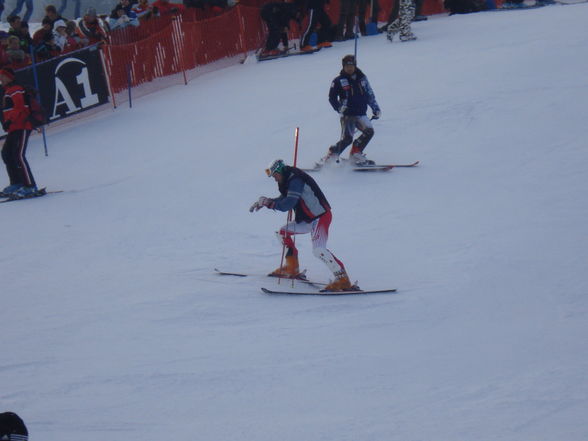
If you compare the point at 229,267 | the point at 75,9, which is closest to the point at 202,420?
the point at 229,267

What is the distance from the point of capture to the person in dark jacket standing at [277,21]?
18.9m

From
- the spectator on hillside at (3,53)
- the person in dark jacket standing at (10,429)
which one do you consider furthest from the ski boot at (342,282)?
the spectator on hillside at (3,53)

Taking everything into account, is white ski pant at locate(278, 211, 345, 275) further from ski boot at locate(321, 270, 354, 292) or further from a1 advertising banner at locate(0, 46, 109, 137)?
a1 advertising banner at locate(0, 46, 109, 137)

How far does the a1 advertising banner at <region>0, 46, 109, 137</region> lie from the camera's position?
15164mm

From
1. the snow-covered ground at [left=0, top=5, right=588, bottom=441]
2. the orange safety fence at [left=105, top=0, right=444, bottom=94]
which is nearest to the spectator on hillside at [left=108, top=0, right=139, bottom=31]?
the orange safety fence at [left=105, top=0, right=444, bottom=94]

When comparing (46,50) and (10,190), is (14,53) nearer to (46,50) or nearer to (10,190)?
(46,50)

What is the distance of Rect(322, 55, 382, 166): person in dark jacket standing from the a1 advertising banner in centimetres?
585

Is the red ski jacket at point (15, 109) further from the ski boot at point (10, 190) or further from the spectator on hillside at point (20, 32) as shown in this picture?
the spectator on hillside at point (20, 32)

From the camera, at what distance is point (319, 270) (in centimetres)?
944

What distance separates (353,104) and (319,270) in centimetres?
348

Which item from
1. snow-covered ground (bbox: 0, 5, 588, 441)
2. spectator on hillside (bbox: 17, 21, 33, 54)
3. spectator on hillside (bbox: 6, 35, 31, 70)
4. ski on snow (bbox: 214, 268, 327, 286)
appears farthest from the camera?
spectator on hillside (bbox: 17, 21, 33, 54)

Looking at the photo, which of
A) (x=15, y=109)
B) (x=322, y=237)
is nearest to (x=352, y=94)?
(x=322, y=237)

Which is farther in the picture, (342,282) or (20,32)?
(20,32)

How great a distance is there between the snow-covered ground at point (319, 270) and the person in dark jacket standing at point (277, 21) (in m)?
2.57
